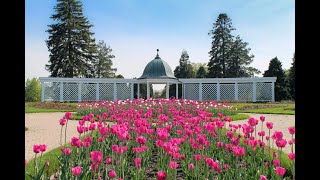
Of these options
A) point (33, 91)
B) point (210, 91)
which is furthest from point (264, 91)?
point (33, 91)

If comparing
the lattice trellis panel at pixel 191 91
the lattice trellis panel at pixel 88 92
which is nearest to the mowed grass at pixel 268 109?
the lattice trellis panel at pixel 191 91

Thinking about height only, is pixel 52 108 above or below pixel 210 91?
below

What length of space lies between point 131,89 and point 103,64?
13607mm

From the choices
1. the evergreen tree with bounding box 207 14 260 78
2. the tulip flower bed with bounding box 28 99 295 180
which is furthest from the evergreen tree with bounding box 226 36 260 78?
the tulip flower bed with bounding box 28 99 295 180

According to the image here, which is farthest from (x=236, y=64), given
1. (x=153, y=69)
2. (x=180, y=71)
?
(x=153, y=69)

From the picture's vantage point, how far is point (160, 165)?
396 centimetres

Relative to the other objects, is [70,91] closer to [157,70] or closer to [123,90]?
[123,90]

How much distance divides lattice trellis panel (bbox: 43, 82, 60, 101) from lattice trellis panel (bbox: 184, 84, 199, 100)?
12435 millimetres

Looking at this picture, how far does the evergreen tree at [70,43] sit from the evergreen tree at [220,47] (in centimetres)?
1575

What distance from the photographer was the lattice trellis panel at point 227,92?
32.4 metres

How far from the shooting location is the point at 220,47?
148 ft
